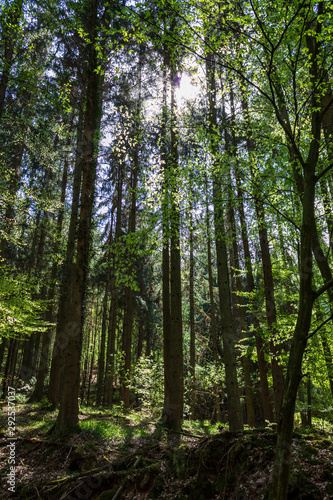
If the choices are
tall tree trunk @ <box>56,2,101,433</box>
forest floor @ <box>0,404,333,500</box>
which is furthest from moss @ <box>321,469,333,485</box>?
tall tree trunk @ <box>56,2,101,433</box>

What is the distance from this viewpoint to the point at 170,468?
14.6 feet

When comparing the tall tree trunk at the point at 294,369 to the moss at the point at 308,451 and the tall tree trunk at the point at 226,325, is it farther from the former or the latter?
the tall tree trunk at the point at 226,325

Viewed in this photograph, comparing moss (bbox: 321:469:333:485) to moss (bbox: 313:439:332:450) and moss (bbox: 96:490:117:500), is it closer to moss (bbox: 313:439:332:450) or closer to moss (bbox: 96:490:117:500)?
moss (bbox: 313:439:332:450)

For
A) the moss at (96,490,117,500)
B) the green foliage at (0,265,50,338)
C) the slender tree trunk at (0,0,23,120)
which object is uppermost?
the slender tree trunk at (0,0,23,120)

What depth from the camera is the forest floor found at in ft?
11.0

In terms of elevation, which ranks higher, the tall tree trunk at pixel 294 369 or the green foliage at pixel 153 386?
the tall tree trunk at pixel 294 369

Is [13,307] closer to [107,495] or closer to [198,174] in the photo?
[107,495]

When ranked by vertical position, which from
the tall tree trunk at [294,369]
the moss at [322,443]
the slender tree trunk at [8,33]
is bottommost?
the moss at [322,443]

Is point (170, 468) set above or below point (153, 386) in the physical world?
below

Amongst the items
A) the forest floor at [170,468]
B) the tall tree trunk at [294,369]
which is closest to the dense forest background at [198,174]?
the tall tree trunk at [294,369]

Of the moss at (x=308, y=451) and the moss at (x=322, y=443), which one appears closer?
the moss at (x=308, y=451)

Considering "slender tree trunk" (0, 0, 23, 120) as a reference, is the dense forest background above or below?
below

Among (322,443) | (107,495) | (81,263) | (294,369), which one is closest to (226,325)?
(322,443)

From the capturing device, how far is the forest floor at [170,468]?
3.36m
